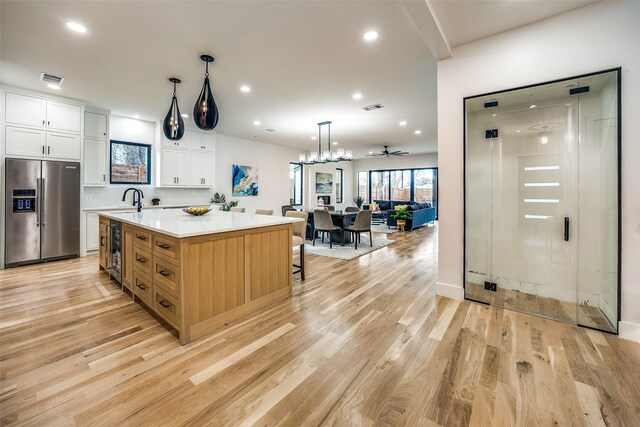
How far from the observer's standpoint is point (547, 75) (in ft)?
8.39

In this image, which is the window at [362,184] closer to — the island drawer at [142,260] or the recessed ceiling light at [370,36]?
the recessed ceiling light at [370,36]

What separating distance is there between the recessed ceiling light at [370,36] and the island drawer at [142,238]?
9.76ft

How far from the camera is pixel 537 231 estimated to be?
2.91 m

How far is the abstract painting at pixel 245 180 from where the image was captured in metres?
7.90

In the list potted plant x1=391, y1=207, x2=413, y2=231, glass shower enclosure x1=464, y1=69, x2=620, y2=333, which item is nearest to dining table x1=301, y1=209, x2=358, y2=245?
potted plant x1=391, y1=207, x2=413, y2=231

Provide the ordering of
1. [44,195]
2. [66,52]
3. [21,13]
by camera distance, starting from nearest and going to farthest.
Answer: [21,13]
[66,52]
[44,195]

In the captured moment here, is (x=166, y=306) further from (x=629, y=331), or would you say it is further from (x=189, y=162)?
(x=189, y=162)

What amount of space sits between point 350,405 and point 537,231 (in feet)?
8.96

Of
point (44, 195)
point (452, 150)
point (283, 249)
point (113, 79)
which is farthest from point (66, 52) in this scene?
point (452, 150)

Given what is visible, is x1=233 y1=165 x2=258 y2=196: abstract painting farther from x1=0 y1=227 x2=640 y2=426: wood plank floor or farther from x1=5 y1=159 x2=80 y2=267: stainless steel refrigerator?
x1=0 y1=227 x2=640 y2=426: wood plank floor

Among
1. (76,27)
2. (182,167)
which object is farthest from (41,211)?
(76,27)

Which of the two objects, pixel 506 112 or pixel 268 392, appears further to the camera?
pixel 506 112

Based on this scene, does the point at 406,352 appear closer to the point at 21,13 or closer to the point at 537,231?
the point at 537,231

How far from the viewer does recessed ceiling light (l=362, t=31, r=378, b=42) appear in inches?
111
